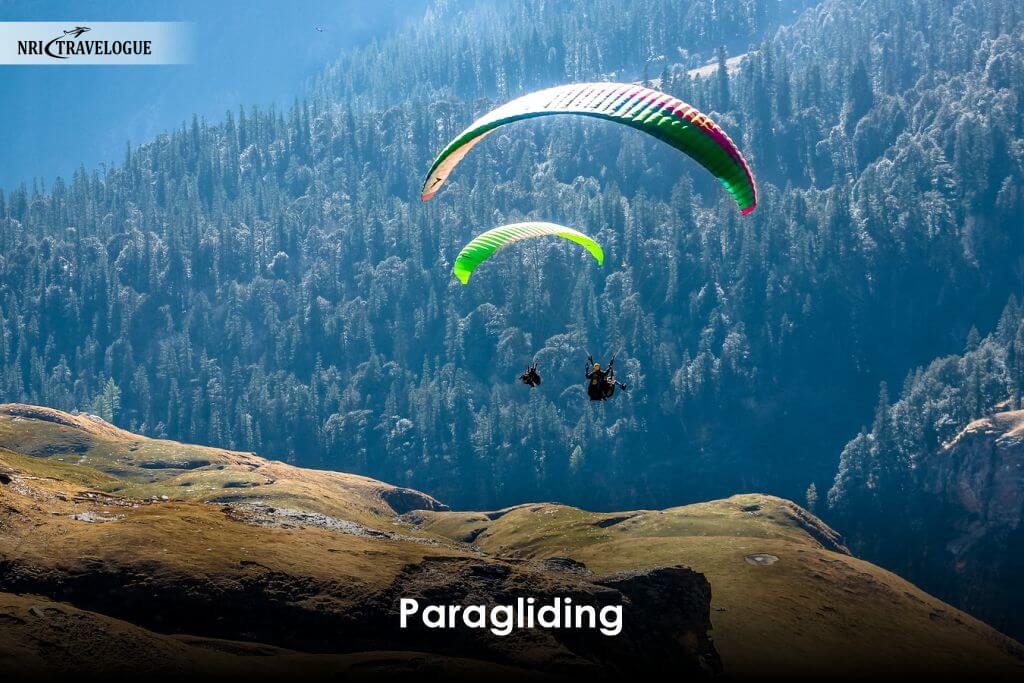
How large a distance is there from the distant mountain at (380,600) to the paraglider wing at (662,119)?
3652 centimetres

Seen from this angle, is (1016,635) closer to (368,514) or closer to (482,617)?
(368,514)

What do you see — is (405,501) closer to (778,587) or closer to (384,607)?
(778,587)

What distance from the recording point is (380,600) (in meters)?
85.1

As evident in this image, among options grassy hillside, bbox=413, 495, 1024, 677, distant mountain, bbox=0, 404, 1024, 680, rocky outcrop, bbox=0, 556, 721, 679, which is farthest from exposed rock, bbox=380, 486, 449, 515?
rocky outcrop, bbox=0, 556, 721, 679

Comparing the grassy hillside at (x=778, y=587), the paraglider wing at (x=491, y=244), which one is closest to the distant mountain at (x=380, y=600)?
the grassy hillside at (x=778, y=587)

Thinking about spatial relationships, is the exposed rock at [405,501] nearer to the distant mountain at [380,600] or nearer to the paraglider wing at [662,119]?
the distant mountain at [380,600]

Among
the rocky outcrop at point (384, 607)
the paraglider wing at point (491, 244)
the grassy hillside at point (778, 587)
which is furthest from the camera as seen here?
the grassy hillside at point (778, 587)

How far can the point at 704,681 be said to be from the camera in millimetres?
90125

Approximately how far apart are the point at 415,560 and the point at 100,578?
2277cm

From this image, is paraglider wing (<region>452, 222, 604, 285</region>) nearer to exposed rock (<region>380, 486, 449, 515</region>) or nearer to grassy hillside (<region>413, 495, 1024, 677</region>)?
grassy hillside (<region>413, 495, 1024, 677</region>)

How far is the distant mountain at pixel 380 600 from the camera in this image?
75.9m

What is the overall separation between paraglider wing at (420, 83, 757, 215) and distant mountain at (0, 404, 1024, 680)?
3652 centimetres

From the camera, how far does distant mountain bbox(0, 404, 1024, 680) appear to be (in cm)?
7588

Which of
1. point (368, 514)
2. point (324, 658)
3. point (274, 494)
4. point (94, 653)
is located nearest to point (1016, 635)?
point (368, 514)
